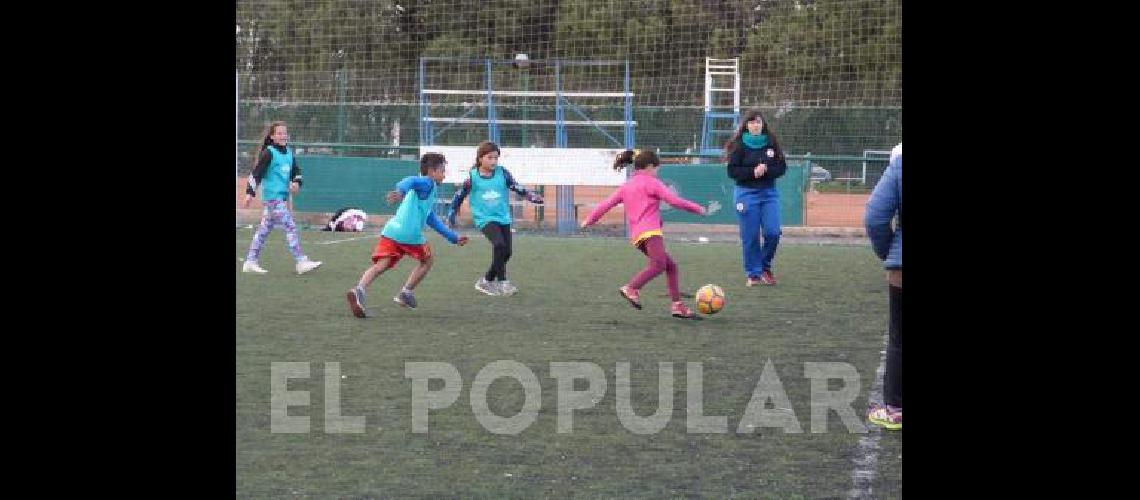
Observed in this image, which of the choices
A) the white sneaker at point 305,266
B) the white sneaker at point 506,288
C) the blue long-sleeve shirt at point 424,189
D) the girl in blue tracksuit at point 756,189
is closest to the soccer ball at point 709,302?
the blue long-sleeve shirt at point 424,189

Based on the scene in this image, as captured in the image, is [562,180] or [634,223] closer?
[634,223]

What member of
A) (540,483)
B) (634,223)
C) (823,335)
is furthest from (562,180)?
(540,483)

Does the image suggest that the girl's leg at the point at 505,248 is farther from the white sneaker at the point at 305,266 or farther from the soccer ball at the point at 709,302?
the soccer ball at the point at 709,302

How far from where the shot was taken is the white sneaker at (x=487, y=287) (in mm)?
14768

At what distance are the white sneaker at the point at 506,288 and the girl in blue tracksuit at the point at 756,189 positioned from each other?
2.63m

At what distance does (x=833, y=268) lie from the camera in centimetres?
1827

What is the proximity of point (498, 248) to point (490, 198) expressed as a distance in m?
0.54

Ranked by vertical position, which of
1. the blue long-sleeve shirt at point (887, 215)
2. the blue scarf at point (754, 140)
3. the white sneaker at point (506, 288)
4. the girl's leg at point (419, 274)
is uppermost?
the blue scarf at point (754, 140)

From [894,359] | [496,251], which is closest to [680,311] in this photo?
[496,251]

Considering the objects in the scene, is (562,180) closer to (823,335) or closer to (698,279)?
(698,279)

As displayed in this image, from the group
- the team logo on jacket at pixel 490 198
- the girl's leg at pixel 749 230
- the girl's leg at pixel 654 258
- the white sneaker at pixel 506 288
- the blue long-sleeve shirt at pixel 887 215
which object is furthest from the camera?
the girl's leg at pixel 749 230

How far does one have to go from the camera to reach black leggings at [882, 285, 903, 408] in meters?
7.80
